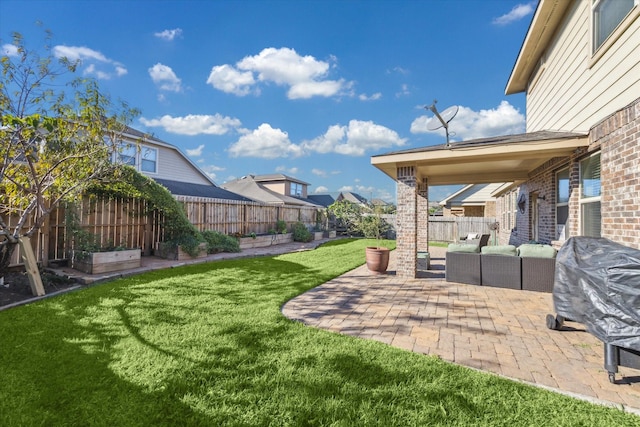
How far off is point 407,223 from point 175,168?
15070 mm

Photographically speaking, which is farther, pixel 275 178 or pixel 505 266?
pixel 275 178

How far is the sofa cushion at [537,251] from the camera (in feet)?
19.0

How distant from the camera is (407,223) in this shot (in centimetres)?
701

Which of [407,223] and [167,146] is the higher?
[167,146]

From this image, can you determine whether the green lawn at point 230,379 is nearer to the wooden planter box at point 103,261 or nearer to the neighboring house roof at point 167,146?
the wooden planter box at point 103,261

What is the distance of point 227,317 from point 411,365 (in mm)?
2545

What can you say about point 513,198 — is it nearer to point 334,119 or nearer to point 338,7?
point 338,7

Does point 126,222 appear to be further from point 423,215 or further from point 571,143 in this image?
point 571,143

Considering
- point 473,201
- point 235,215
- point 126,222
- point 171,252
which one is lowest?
point 171,252

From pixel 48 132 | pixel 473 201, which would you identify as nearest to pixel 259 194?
pixel 473 201

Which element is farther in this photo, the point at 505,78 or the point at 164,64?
the point at 164,64

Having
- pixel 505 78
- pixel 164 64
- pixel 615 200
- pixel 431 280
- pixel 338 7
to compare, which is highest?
pixel 338 7

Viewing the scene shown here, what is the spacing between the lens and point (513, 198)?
1208 cm

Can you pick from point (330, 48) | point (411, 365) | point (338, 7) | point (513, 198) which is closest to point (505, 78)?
point (513, 198)
